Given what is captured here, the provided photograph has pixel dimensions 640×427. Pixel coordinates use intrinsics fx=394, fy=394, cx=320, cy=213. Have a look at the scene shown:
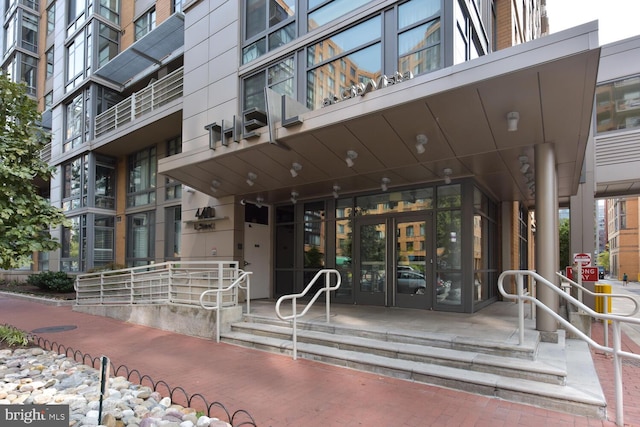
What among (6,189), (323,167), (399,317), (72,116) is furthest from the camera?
(72,116)

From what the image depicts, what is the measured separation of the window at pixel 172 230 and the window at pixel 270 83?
20.9 ft

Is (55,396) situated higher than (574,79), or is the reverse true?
(574,79)

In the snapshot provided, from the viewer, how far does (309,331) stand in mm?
6816

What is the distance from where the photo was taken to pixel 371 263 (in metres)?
9.52

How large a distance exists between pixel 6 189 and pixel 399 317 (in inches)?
279

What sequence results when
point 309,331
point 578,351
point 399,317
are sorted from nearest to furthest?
point 578,351
point 309,331
point 399,317

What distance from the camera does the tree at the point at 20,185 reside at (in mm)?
6348

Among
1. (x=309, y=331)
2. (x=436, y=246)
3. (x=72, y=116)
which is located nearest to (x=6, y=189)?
(x=309, y=331)

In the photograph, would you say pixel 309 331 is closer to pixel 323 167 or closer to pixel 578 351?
pixel 323 167

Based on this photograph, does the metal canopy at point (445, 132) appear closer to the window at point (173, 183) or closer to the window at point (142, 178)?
the window at point (173, 183)

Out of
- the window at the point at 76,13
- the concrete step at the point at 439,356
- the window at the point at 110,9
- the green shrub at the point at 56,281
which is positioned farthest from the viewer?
the window at the point at 76,13

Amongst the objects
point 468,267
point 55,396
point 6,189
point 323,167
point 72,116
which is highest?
point 72,116

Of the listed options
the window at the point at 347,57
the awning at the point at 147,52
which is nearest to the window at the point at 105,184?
the awning at the point at 147,52

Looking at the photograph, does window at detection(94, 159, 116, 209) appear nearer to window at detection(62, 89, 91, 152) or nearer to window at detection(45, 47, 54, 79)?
window at detection(62, 89, 91, 152)
